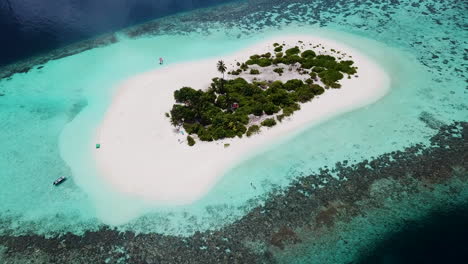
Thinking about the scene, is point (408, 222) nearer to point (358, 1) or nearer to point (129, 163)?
point (129, 163)

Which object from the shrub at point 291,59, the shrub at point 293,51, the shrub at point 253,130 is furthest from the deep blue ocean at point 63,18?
the shrub at point 253,130

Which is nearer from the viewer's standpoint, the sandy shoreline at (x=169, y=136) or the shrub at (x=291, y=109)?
the sandy shoreline at (x=169, y=136)

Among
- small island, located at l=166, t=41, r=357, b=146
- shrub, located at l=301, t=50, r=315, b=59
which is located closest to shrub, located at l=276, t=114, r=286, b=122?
small island, located at l=166, t=41, r=357, b=146

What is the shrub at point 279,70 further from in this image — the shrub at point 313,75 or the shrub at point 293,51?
the shrub at point 293,51

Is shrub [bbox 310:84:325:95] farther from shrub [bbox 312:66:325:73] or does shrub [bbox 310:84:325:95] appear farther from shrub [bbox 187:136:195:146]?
shrub [bbox 187:136:195:146]

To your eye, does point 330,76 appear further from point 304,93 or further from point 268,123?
point 268,123

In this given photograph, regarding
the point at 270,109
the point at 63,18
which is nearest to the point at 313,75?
the point at 270,109

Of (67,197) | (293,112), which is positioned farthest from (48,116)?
(293,112)
